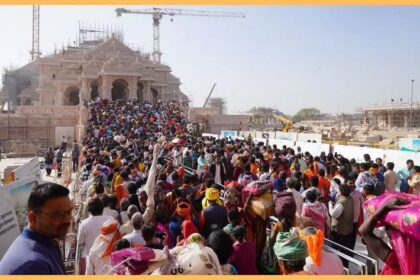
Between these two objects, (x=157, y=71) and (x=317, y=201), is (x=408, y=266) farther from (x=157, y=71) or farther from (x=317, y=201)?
(x=157, y=71)

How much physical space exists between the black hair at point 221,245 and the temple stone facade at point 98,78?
38.2 metres

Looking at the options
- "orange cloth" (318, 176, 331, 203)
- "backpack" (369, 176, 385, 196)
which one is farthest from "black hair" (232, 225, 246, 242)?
"backpack" (369, 176, 385, 196)

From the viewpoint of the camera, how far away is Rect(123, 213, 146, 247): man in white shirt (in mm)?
4143

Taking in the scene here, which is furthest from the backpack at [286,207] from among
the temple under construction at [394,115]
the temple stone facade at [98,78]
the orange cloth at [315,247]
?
the temple under construction at [394,115]

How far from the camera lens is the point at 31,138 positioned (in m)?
30.1

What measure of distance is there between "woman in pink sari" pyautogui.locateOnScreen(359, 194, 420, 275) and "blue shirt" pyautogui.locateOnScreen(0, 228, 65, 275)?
6.30 feet

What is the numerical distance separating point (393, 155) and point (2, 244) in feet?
41.4

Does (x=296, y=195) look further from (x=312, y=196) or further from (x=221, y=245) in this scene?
(x=221, y=245)

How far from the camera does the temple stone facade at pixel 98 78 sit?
1681 inches

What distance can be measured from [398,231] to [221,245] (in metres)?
1.39

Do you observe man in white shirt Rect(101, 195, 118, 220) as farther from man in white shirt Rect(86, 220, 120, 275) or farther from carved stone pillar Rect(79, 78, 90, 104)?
carved stone pillar Rect(79, 78, 90, 104)

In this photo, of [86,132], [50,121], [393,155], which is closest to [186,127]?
[86,132]

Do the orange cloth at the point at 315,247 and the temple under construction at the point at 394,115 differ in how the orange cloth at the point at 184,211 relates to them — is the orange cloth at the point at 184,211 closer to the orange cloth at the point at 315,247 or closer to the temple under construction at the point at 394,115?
the orange cloth at the point at 315,247

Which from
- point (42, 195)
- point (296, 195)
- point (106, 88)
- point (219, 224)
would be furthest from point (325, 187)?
point (106, 88)
